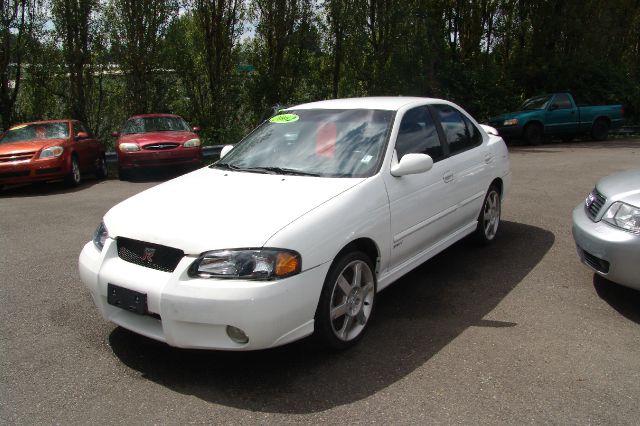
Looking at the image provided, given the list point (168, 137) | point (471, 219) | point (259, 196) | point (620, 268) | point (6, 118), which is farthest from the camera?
point (6, 118)

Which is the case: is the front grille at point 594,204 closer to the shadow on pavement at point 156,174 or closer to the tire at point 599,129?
the shadow on pavement at point 156,174

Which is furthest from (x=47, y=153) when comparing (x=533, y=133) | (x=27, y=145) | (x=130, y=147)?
(x=533, y=133)

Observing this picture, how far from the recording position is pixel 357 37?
62.1 ft

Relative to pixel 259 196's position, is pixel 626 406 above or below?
below

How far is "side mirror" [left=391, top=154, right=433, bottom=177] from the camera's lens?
4043 mm

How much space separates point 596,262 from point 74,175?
33.1 feet

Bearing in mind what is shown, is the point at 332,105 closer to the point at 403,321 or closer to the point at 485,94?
the point at 403,321

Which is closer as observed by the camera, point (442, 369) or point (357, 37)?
point (442, 369)

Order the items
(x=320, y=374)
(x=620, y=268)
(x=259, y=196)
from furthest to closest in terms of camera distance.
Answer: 1. (x=620, y=268)
2. (x=259, y=196)
3. (x=320, y=374)

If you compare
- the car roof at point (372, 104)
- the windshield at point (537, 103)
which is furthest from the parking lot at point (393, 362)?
the windshield at point (537, 103)

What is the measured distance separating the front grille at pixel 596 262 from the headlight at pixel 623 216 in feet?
0.94

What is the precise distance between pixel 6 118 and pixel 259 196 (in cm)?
1442

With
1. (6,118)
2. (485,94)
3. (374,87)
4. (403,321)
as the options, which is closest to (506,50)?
(485,94)

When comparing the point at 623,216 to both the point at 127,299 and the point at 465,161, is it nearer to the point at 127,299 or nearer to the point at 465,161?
the point at 465,161
